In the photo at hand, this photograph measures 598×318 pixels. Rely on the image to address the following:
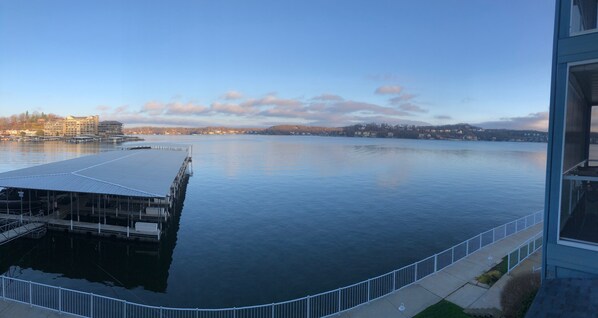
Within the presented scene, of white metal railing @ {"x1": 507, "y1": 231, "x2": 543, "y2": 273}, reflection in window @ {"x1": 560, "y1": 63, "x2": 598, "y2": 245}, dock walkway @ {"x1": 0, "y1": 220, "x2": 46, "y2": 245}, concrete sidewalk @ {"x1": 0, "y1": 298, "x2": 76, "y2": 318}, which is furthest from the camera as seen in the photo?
dock walkway @ {"x1": 0, "y1": 220, "x2": 46, "y2": 245}

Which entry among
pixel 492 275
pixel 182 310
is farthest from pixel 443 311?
pixel 182 310

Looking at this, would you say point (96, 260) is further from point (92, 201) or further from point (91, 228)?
point (92, 201)

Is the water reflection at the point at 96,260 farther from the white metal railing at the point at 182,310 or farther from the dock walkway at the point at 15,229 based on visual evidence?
the white metal railing at the point at 182,310

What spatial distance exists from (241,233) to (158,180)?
976cm

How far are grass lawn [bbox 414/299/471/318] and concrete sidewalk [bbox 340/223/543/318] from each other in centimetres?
25

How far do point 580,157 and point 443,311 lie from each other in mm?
10931

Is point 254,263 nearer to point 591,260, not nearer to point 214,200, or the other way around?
point 591,260

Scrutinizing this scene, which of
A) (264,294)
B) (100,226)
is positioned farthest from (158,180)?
(264,294)

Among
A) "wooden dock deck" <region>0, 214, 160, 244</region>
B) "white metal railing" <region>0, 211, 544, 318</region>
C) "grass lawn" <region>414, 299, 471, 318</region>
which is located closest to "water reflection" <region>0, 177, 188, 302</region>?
"wooden dock deck" <region>0, 214, 160, 244</region>

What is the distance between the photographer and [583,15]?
12.1 metres

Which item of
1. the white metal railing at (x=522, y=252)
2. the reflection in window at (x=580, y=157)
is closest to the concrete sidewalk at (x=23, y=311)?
the reflection in window at (x=580, y=157)

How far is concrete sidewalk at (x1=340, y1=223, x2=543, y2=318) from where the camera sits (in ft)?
45.8

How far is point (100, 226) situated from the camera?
27.9 meters

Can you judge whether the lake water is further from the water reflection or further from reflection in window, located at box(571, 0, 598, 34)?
reflection in window, located at box(571, 0, 598, 34)
